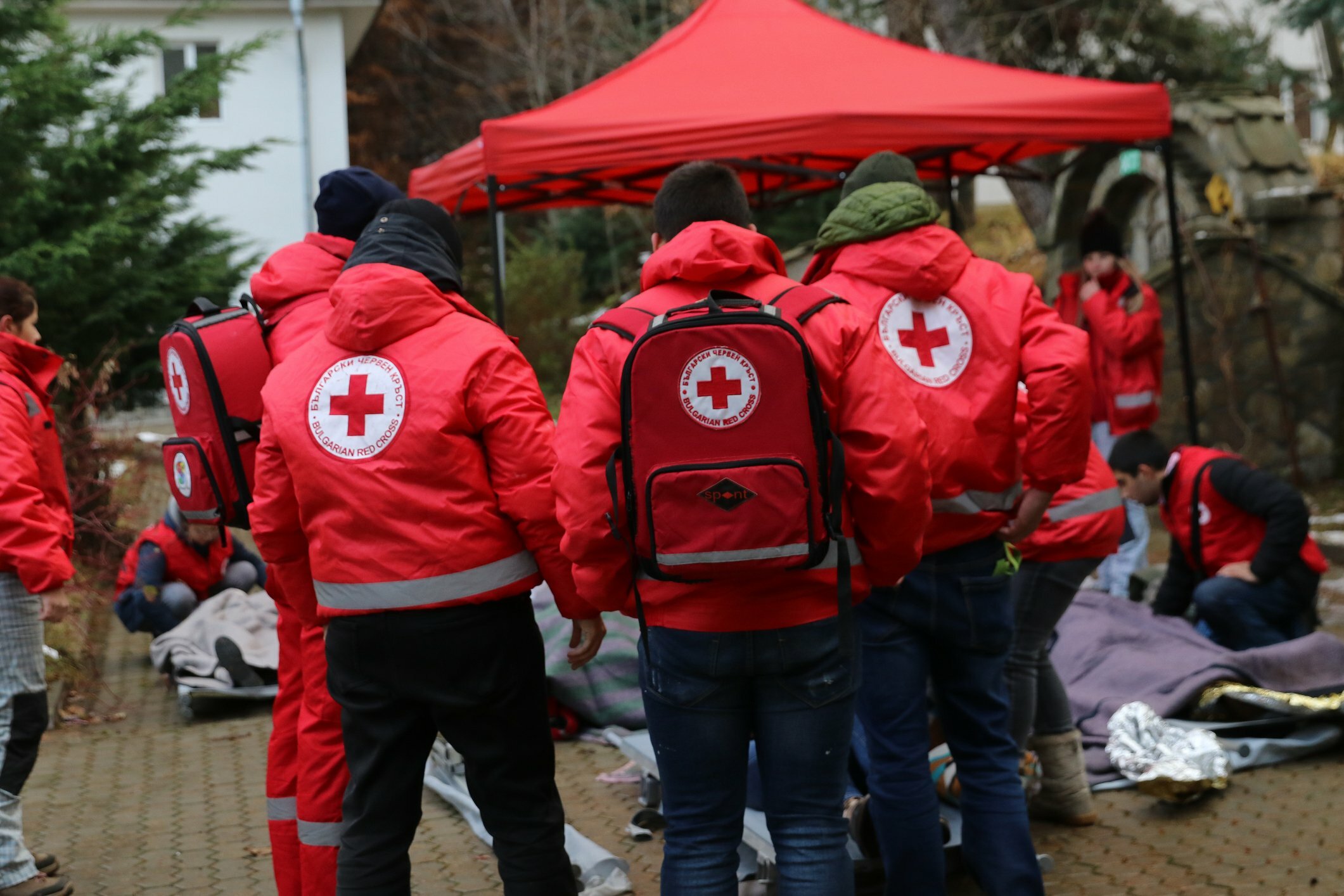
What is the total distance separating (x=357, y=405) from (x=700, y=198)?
0.85 meters

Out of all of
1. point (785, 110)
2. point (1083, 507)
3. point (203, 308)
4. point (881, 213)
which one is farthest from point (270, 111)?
point (881, 213)

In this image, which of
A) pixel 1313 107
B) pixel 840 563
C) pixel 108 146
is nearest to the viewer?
pixel 840 563

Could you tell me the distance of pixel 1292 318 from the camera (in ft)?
33.9

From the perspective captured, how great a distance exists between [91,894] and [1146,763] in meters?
3.44

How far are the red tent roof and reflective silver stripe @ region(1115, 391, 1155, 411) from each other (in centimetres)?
140

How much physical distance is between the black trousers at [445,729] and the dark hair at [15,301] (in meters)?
2.05

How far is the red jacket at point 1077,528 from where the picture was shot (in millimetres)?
4227

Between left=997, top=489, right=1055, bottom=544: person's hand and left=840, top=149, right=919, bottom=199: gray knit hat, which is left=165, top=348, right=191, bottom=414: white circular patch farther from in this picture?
left=997, top=489, right=1055, bottom=544: person's hand

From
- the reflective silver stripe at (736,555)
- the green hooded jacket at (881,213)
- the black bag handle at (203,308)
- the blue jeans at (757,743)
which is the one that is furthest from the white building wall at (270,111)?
the reflective silver stripe at (736,555)

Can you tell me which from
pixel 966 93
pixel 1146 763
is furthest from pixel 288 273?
pixel 966 93

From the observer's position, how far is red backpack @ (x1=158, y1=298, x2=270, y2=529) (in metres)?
3.42

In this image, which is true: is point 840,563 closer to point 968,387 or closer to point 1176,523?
point 968,387

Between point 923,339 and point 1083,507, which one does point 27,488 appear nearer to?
point 923,339

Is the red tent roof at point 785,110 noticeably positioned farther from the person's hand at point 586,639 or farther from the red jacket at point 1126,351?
the person's hand at point 586,639
